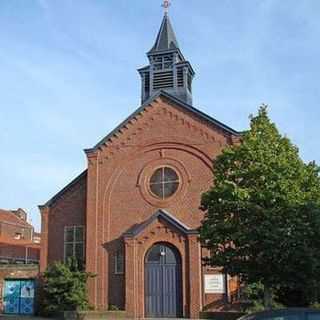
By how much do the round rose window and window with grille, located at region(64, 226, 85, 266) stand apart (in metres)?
5.35

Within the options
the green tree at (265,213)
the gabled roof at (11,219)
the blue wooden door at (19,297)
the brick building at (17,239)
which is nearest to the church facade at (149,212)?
the blue wooden door at (19,297)

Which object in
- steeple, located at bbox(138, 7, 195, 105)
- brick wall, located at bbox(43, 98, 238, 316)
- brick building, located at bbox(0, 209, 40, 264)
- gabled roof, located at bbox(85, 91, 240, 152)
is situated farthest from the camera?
brick building, located at bbox(0, 209, 40, 264)

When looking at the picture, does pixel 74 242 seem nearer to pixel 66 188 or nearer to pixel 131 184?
pixel 66 188

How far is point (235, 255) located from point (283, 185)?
9.52 ft

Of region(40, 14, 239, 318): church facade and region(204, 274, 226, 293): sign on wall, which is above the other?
region(40, 14, 239, 318): church facade

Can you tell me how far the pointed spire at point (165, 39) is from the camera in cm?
3925

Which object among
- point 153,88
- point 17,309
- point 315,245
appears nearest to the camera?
point 315,245

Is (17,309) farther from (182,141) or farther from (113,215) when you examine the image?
(182,141)

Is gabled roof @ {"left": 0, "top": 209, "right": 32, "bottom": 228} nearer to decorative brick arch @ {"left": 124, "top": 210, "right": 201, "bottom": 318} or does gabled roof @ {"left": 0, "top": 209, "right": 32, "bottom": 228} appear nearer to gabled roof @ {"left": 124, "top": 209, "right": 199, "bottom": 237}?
gabled roof @ {"left": 124, "top": 209, "right": 199, "bottom": 237}

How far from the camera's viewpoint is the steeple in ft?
125

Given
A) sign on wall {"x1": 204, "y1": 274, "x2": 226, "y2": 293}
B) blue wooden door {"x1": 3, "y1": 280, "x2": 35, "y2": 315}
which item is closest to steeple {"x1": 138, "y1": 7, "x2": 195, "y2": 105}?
sign on wall {"x1": 204, "y1": 274, "x2": 226, "y2": 293}

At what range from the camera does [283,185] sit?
20.0m

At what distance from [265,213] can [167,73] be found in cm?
2052

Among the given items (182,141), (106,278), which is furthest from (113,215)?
(182,141)
